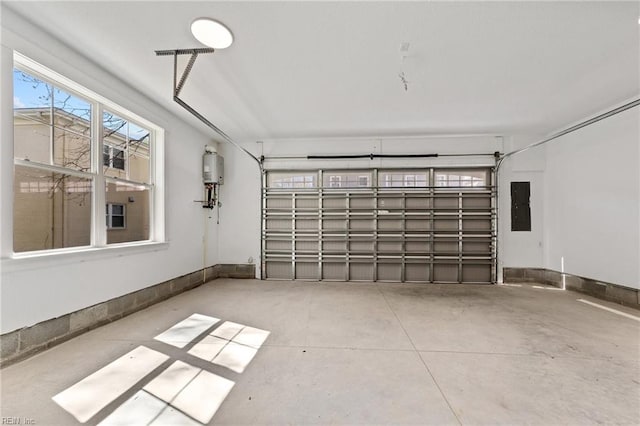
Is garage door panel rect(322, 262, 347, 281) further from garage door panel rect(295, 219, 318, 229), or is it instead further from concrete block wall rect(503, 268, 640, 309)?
concrete block wall rect(503, 268, 640, 309)

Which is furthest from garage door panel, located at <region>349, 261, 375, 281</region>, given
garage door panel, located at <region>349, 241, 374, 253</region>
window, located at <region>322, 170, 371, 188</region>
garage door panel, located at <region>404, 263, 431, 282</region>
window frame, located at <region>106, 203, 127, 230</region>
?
window frame, located at <region>106, 203, 127, 230</region>

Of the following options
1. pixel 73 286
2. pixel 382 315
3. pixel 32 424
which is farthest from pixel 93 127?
pixel 382 315

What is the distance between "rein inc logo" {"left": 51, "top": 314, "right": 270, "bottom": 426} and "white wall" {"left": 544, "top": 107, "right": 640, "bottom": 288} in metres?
5.45

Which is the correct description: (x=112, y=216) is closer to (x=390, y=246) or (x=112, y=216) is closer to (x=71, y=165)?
(x=71, y=165)

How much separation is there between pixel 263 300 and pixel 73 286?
225 centimetres

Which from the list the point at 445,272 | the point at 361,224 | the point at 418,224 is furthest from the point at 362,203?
the point at 445,272

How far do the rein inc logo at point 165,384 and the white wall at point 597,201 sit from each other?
5454mm

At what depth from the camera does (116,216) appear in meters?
3.37

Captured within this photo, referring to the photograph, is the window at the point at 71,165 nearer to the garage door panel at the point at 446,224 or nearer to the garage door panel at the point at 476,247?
the garage door panel at the point at 446,224

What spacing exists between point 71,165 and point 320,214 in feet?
12.7

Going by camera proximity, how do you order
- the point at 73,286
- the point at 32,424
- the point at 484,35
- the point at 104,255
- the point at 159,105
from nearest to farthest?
the point at 32,424, the point at 484,35, the point at 73,286, the point at 104,255, the point at 159,105

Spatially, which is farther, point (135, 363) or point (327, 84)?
point (327, 84)

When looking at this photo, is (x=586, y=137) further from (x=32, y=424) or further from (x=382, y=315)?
(x=32, y=424)

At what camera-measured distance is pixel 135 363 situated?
7.00ft
